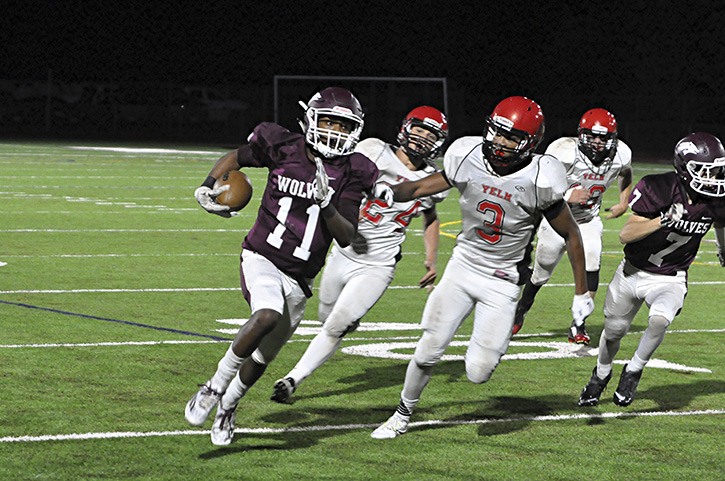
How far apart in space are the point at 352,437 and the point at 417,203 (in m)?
2.10

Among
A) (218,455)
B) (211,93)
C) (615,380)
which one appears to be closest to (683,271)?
(615,380)

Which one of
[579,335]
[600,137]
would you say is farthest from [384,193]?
[600,137]

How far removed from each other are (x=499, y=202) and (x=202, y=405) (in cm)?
184

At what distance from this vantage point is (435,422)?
285 inches

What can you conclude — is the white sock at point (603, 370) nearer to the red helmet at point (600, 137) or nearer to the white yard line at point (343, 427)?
the white yard line at point (343, 427)

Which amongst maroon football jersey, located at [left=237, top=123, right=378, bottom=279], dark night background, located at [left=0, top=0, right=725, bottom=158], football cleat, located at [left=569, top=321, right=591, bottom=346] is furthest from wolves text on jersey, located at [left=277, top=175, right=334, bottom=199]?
dark night background, located at [left=0, top=0, right=725, bottom=158]

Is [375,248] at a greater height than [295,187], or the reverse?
[295,187]

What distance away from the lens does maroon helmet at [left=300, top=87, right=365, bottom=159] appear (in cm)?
665

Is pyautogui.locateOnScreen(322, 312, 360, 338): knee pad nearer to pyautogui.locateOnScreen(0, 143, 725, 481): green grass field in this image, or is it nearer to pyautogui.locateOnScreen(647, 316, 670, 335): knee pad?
pyautogui.locateOnScreen(0, 143, 725, 481): green grass field

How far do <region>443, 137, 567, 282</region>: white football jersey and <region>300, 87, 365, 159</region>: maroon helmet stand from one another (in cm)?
59

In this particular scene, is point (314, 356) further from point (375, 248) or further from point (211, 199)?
point (211, 199)

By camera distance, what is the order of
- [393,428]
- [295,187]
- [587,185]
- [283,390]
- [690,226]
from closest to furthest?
[295,187], [393,428], [283,390], [690,226], [587,185]

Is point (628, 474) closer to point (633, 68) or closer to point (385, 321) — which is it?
point (385, 321)

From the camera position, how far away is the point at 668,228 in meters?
7.56
